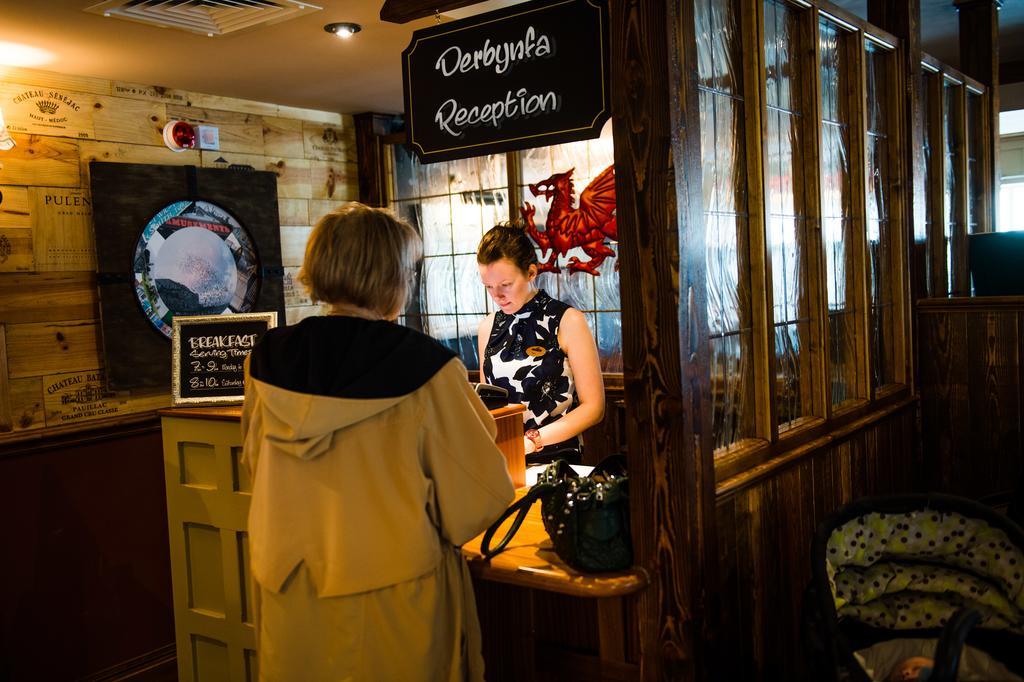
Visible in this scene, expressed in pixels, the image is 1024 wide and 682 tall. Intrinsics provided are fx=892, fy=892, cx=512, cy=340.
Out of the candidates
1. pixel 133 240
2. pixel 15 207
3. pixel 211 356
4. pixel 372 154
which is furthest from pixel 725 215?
pixel 372 154

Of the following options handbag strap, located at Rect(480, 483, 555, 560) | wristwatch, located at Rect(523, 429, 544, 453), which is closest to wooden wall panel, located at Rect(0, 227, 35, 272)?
wristwatch, located at Rect(523, 429, 544, 453)

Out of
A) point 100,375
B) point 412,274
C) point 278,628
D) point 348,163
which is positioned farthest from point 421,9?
point 348,163

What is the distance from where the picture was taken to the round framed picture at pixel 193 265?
14.8 feet

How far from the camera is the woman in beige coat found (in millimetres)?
1927

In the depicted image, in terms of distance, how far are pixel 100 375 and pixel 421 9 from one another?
8.28 feet

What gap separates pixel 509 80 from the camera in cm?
249

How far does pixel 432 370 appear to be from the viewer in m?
1.96

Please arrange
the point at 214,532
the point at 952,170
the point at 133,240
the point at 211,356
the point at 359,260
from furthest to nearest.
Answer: the point at 952,170 < the point at 133,240 < the point at 211,356 < the point at 214,532 < the point at 359,260

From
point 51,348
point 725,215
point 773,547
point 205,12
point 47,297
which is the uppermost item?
point 205,12

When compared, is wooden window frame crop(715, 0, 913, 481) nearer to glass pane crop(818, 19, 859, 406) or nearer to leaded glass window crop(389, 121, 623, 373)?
glass pane crop(818, 19, 859, 406)

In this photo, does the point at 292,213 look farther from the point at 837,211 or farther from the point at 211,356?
the point at 837,211

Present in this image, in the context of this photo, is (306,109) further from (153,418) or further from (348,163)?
(153,418)

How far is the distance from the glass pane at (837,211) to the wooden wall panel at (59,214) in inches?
127

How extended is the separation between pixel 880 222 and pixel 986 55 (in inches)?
92.0
